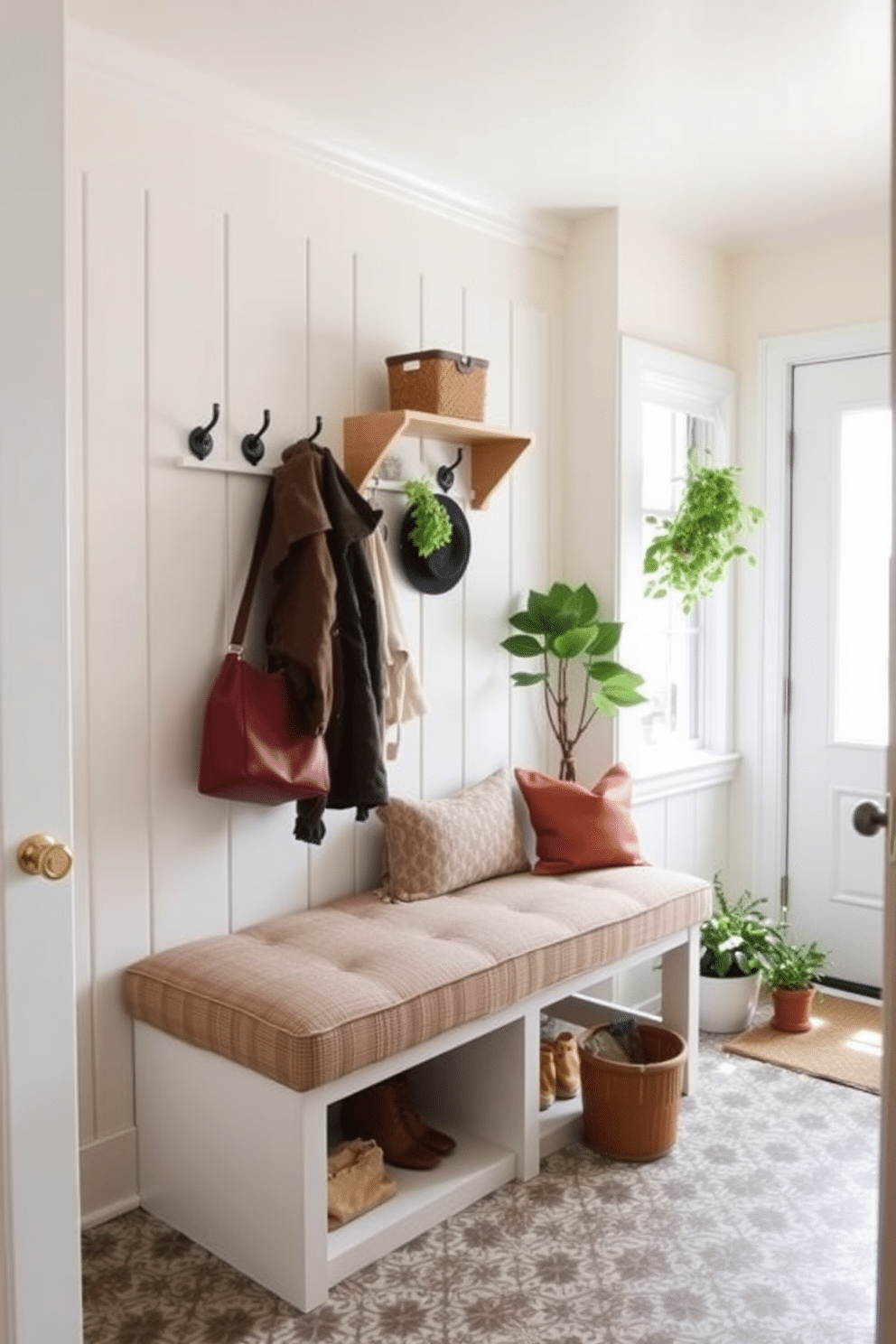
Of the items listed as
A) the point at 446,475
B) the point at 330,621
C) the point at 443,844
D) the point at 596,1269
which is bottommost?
the point at 596,1269

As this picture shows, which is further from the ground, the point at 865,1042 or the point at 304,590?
the point at 304,590

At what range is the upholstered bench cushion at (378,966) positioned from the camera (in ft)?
7.23

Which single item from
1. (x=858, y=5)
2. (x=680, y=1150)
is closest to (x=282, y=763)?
(x=680, y=1150)

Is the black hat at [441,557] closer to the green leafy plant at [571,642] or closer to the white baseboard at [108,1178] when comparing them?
the green leafy plant at [571,642]

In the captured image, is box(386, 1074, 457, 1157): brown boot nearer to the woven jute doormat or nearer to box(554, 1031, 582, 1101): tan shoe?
box(554, 1031, 582, 1101): tan shoe

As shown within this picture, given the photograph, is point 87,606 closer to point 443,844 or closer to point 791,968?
point 443,844

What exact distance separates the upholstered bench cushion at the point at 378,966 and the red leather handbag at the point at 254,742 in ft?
1.16

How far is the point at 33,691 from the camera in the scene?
161 cm

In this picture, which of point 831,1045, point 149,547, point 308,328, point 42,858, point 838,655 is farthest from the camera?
point 838,655

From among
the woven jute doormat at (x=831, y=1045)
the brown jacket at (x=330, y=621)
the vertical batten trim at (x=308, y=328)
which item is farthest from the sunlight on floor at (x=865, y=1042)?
the vertical batten trim at (x=308, y=328)

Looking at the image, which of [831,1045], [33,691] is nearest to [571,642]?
[831,1045]

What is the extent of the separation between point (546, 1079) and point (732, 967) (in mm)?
912

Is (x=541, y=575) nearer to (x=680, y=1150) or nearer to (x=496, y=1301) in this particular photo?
(x=680, y=1150)

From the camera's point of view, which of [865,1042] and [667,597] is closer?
[865,1042]
